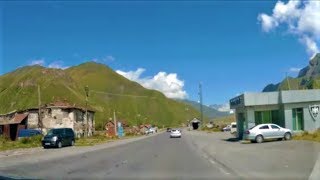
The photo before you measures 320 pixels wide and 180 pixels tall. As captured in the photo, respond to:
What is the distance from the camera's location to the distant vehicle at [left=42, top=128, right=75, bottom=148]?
48775mm

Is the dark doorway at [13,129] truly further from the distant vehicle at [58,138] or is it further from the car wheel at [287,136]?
the car wheel at [287,136]

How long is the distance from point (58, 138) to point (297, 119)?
931 inches

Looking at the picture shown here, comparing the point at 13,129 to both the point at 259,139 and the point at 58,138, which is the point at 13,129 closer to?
the point at 58,138

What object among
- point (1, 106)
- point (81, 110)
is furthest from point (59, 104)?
point (1, 106)

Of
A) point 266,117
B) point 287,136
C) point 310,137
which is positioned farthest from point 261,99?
point 310,137

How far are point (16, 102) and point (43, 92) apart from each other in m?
11.4

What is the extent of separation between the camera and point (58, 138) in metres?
49.7

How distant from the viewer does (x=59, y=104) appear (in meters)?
96.4

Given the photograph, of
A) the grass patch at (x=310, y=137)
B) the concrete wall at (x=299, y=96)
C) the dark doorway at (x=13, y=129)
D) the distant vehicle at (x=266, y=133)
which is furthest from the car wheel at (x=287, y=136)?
the dark doorway at (x=13, y=129)

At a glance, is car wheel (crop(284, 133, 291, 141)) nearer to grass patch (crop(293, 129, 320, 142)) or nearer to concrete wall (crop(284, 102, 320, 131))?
grass patch (crop(293, 129, 320, 142))

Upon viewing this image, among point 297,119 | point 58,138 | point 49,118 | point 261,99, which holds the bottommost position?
point 58,138

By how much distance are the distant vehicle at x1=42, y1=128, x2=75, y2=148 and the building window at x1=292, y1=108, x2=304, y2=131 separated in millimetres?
22765

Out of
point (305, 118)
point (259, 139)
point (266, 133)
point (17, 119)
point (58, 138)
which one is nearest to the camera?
point (259, 139)

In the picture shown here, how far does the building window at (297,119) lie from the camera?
50438 mm
